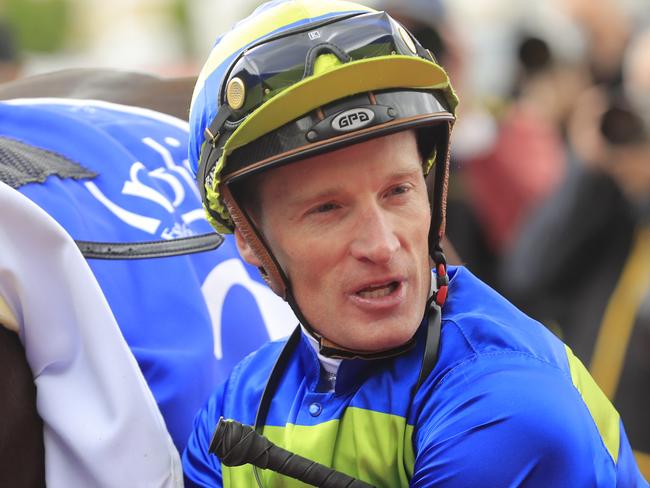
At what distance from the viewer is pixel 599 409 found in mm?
1988

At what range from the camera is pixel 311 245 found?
2051 mm

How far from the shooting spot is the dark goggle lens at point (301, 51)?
199 centimetres

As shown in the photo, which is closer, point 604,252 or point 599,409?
point 599,409

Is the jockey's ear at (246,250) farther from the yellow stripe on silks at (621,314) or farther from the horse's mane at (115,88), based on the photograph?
the yellow stripe on silks at (621,314)

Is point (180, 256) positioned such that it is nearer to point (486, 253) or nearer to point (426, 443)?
point (426, 443)

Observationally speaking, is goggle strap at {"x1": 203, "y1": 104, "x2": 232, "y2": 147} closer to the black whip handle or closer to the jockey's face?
the jockey's face

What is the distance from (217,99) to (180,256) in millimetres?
803

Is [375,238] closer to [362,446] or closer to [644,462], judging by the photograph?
[362,446]

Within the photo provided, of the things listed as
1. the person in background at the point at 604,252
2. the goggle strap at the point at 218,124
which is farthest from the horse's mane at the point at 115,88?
the person in background at the point at 604,252

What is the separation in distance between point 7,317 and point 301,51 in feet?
2.31

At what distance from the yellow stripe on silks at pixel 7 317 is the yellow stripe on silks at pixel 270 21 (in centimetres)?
53

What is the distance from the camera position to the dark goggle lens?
6.54 ft

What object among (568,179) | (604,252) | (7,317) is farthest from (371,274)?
(568,179)

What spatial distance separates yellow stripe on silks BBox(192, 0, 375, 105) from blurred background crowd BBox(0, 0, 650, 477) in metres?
2.30
